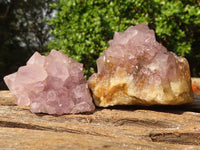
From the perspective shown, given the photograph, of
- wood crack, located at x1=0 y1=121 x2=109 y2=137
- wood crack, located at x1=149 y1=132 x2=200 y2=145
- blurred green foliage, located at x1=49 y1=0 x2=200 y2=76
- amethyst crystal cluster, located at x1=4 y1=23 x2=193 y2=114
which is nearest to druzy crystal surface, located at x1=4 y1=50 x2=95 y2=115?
amethyst crystal cluster, located at x1=4 y1=23 x2=193 y2=114

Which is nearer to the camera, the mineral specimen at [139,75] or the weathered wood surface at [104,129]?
the weathered wood surface at [104,129]

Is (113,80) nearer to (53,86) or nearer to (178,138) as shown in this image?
(53,86)

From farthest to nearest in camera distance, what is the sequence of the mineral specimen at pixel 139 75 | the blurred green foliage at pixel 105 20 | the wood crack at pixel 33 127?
the blurred green foliage at pixel 105 20, the mineral specimen at pixel 139 75, the wood crack at pixel 33 127

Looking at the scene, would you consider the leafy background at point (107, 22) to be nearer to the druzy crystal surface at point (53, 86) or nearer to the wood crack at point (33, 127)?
the druzy crystal surface at point (53, 86)

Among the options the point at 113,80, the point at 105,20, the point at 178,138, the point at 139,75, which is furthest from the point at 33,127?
the point at 105,20

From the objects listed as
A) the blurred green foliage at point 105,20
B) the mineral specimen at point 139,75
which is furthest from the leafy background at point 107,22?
the mineral specimen at point 139,75
